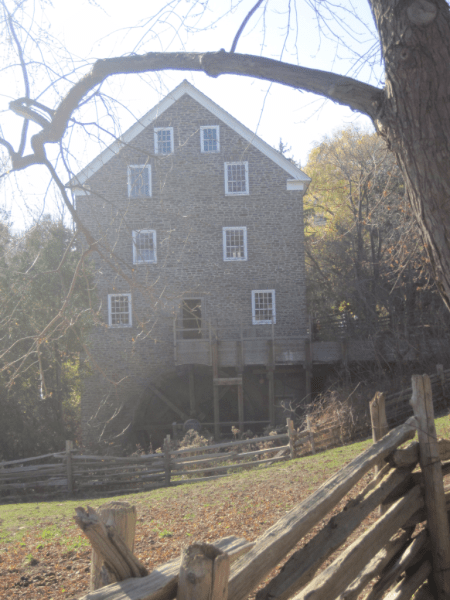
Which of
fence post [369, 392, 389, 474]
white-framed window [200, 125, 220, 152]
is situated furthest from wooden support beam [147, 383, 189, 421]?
fence post [369, 392, 389, 474]

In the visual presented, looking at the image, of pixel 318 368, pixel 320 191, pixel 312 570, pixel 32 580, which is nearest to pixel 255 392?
pixel 318 368

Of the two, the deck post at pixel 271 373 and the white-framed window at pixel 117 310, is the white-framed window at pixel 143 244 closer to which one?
the white-framed window at pixel 117 310

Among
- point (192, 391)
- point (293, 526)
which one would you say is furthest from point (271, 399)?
point (293, 526)

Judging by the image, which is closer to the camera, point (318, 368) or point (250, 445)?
point (250, 445)

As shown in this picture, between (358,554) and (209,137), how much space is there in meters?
22.9

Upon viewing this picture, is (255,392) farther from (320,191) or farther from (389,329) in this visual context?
(320,191)

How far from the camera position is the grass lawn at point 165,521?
21.1 feet

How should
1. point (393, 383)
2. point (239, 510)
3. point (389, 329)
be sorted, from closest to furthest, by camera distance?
point (239, 510)
point (393, 383)
point (389, 329)

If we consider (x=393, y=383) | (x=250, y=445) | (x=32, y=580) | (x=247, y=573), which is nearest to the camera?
(x=247, y=573)

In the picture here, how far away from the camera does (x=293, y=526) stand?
10.4ft

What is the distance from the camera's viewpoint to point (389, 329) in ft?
69.5

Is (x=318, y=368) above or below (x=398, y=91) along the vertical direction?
below

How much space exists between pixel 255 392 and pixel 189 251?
6914 millimetres

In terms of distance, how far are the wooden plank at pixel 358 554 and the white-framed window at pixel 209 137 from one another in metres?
21.9
